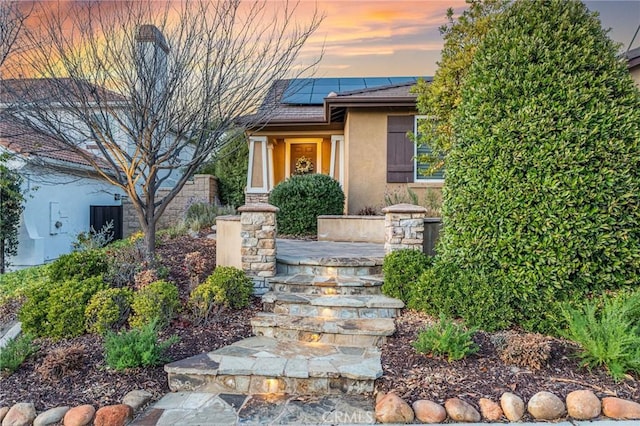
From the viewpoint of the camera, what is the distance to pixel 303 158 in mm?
12695

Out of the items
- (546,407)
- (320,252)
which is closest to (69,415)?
(546,407)

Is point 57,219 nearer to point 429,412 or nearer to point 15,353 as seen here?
point 15,353

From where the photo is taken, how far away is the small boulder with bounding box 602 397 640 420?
9.43 feet

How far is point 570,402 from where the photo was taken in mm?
2971

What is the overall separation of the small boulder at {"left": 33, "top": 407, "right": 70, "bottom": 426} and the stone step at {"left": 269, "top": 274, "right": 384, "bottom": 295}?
8.92 ft

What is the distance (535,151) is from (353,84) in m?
12.7

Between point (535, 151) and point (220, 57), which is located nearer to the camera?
point (535, 151)

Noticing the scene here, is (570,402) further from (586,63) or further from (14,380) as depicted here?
(14,380)

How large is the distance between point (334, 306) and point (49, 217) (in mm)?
9679

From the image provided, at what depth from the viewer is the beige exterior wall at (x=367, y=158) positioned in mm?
9680

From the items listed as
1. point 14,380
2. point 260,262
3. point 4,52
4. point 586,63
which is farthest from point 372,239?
point 4,52

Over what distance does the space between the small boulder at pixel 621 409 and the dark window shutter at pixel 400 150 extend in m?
7.02

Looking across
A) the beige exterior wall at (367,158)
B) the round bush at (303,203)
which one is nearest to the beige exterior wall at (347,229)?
the round bush at (303,203)

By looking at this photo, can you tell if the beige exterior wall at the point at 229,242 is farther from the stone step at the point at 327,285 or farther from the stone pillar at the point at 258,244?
the stone step at the point at 327,285
